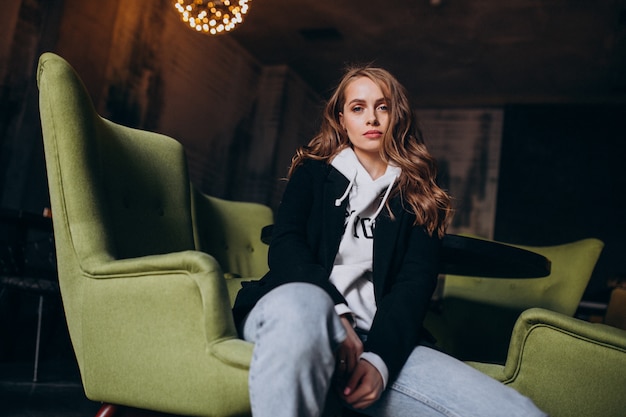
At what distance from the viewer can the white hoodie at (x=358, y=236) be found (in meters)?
1.40

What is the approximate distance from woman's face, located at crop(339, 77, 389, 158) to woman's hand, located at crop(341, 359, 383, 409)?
27.9 inches

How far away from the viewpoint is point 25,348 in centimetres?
382

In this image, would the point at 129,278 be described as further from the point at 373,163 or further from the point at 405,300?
the point at 373,163

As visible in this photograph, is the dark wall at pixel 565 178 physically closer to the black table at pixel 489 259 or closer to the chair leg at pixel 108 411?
the black table at pixel 489 259

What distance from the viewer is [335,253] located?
1.47 meters

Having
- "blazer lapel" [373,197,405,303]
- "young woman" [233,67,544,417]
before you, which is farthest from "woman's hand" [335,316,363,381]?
"blazer lapel" [373,197,405,303]

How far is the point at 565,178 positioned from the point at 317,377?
7645 mm

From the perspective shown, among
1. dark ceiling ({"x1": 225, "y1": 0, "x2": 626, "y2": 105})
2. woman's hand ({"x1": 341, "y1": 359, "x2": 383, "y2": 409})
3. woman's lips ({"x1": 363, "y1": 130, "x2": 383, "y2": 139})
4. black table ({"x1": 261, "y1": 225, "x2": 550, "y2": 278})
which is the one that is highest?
dark ceiling ({"x1": 225, "y1": 0, "x2": 626, "y2": 105})

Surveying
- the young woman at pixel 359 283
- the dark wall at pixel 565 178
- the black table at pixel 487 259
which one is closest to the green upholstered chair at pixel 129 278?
the young woman at pixel 359 283

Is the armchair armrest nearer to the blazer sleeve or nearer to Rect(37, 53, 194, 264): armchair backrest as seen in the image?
Rect(37, 53, 194, 264): armchair backrest

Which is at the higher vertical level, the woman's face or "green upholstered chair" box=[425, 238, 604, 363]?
the woman's face

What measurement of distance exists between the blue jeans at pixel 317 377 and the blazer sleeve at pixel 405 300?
2.2 inches

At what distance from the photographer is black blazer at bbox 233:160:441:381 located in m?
1.30

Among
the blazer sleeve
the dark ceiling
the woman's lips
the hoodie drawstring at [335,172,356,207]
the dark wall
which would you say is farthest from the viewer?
the dark wall
